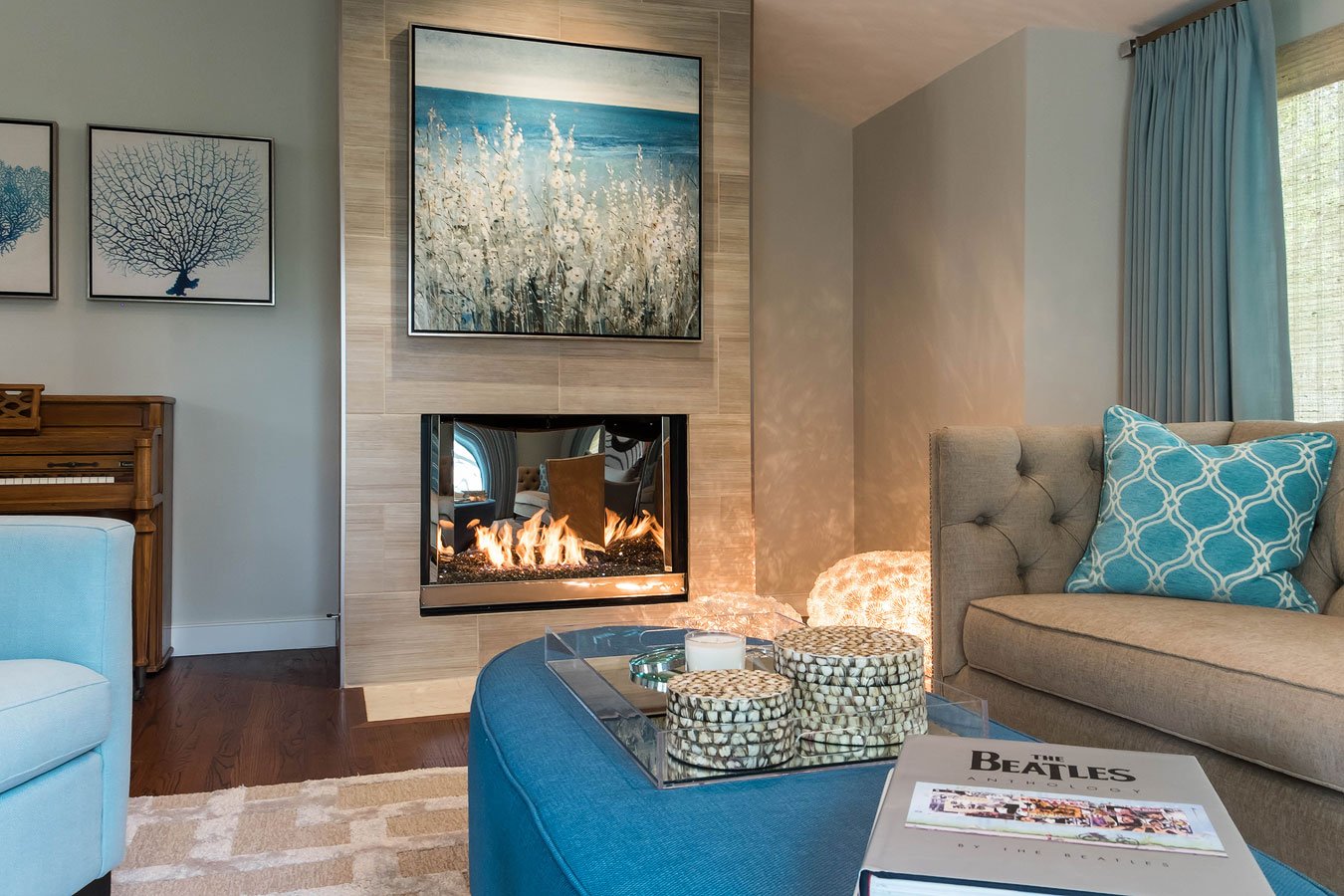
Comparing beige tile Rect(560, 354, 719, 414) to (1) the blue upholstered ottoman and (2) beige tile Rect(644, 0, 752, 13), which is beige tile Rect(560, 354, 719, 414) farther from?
(1) the blue upholstered ottoman

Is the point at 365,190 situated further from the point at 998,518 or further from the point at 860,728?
the point at 860,728

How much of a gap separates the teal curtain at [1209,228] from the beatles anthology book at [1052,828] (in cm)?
267

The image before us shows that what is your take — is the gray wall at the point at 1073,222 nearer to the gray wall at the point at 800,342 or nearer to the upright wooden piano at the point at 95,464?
the gray wall at the point at 800,342

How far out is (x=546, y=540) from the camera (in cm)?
352

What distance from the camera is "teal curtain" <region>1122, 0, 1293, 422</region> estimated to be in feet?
10.2

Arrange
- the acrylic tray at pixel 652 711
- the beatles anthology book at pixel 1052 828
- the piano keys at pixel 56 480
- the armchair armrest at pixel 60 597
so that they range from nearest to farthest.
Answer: the beatles anthology book at pixel 1052 828 → the acrylic tray at pixel 652 711 → the armchair armrest at pixel 60 597 → the piano keys at pixel 56 480

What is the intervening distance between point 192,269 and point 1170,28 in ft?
11.5

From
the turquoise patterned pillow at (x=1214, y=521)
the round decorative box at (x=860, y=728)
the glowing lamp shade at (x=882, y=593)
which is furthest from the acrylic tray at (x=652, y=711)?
the glowing lamp shade at (x=882, y=593)

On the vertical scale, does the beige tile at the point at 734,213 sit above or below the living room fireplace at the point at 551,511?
above

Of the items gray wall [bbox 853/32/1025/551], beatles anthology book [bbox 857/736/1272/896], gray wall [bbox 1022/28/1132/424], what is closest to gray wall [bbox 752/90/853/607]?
gray wall [bbox 853/32/1025/551]

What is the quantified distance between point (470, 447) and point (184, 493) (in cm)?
117

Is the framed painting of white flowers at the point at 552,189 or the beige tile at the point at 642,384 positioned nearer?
the framed painting of white flowers at the point at 552,189

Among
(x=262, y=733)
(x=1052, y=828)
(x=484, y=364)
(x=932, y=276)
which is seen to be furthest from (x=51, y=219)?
(x=1052, y=828)

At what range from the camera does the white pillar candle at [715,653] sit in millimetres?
1379
